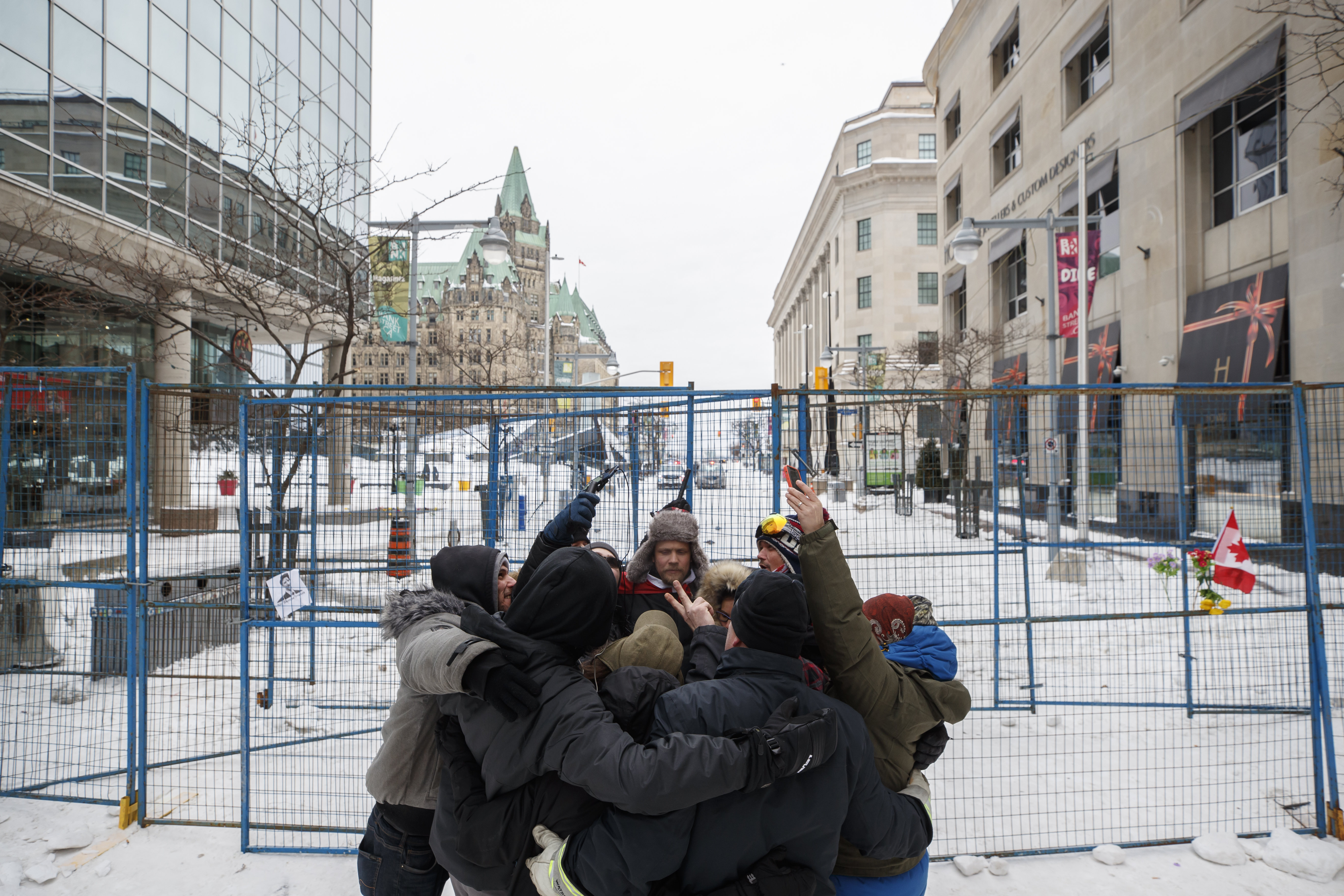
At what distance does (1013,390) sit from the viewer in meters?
4.48

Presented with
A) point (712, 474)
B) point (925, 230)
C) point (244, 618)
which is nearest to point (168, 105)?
point (244, 618)

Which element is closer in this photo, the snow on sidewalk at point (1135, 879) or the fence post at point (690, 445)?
the snow on sidewalk at point (1135, 879)

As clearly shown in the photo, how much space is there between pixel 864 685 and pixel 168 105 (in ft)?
66.9

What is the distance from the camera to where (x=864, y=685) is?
2.56m

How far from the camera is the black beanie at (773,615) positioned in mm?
2230

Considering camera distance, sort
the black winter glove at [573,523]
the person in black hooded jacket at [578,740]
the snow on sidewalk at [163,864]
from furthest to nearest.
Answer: the snow on sidewalk at [163,864]
the black winter glove at [573,523]
the person in black hooded jacket at [578,740]

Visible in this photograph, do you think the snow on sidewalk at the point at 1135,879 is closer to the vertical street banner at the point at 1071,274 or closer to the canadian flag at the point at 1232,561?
the canadian flag at the point at 1232,561

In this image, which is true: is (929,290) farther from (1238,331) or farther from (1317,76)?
(1317,76)

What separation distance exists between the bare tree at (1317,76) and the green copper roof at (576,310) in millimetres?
88071

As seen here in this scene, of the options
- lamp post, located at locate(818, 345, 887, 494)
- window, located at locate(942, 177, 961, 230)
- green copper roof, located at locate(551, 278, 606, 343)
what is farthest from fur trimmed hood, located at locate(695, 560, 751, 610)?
green copper roof, located at locate(551, 278, 606, 343)

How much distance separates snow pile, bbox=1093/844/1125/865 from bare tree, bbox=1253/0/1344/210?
424 inches

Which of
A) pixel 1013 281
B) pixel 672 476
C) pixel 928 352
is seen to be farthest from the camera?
pixel 928 352

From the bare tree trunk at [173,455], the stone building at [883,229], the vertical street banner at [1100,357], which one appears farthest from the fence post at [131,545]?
the stone building at [883,229]

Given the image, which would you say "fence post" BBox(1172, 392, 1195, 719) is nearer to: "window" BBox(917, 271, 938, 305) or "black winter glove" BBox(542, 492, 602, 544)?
"black winter glove" BBox(542, 492, 602, 544)
